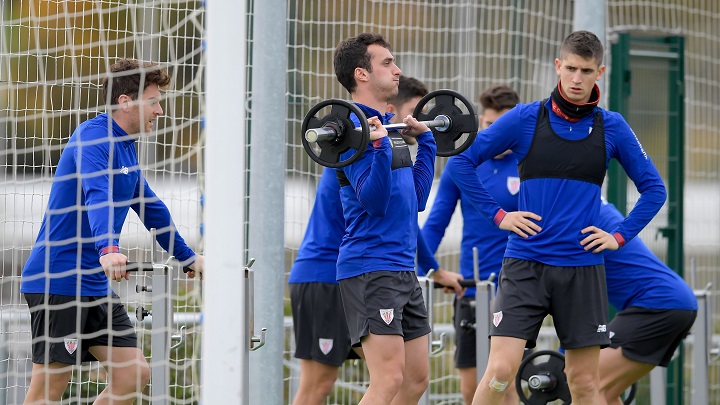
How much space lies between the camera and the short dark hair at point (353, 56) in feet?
17.5

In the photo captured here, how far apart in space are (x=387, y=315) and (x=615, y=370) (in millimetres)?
1832

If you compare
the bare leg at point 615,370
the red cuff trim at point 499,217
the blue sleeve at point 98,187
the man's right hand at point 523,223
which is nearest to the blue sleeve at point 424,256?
the red cuff trim at point 499,217

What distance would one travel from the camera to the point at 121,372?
5582mm

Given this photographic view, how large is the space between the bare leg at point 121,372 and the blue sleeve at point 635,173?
7.90 feet

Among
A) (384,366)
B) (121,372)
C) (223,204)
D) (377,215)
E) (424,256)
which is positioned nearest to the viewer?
(223,204)

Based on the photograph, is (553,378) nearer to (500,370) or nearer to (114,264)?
(500,370)

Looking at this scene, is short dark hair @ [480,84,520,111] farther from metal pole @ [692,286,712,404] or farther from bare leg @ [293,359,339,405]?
bare leg @ [293,359,339,405]

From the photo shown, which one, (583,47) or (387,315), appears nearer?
(387,315)

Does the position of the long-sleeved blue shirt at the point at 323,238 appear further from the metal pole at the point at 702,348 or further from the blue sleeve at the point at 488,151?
the metal pole at the point at 702,348

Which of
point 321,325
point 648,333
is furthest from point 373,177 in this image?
point 648,333

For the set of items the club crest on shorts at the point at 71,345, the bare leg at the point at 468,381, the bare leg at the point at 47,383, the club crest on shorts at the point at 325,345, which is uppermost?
the club crest on shorts at the point at 71,345

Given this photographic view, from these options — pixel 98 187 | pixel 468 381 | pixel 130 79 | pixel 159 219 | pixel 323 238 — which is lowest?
pixel 468 381

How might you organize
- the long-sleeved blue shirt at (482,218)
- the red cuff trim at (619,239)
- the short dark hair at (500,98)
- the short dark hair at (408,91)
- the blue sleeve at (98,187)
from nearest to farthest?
the blue sleeve at (98,187), the red cuff trim at (619,239), the short dark hair at (408,91), the long-sleeved blue shirt at (482,218), the short dark hair at (500,98)

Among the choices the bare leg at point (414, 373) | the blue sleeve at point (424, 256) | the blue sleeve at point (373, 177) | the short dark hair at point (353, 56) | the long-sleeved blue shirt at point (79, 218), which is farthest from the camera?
the blue sleeve at point (424, 256)
